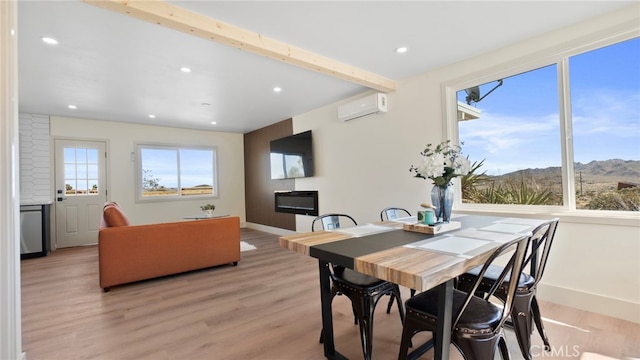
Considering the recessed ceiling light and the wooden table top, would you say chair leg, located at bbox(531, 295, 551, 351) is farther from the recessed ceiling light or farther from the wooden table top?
the recessed ceiling light

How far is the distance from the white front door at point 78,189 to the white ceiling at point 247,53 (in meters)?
1.25

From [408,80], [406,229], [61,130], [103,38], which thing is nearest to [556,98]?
[408,80]

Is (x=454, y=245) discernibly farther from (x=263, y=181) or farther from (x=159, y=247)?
(x=263, y=181)

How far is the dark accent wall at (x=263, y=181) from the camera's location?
19.5 feet

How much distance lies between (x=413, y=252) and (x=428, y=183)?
2266 mm

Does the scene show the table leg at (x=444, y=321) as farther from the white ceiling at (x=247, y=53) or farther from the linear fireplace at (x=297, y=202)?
the linear fireplace at (x=297, y=202)

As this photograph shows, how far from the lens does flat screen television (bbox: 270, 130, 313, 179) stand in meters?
5.21

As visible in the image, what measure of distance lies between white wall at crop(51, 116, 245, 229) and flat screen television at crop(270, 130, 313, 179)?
167 centimetres

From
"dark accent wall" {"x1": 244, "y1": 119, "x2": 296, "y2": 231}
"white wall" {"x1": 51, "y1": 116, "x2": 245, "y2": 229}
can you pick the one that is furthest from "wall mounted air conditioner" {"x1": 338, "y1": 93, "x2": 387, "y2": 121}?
"white wall" {"x1": 51, "y1": 116, "x2": 245, "y2": 229}

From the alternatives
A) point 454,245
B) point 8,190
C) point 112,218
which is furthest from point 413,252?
point 112,218

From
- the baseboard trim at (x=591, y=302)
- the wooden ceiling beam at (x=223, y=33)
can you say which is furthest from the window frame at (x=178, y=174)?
the baseboard trim at (x=591, y=302)

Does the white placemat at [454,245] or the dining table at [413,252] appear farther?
the white placemat at [454,245]

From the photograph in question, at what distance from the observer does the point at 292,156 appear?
5.55 m

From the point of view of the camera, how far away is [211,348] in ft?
6.38
